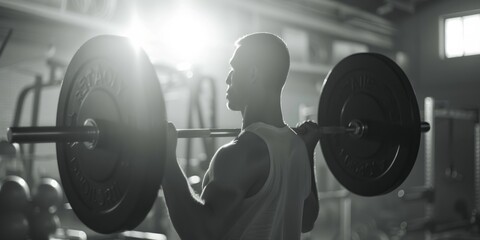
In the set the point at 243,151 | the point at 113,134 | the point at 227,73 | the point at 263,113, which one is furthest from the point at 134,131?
the point at 227,73

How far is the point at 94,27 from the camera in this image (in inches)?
163

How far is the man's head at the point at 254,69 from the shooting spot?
1.31m

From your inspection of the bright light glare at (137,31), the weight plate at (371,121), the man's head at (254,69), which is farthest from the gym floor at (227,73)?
the man's head at (254,69)

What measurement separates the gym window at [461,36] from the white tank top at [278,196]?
22.1ft

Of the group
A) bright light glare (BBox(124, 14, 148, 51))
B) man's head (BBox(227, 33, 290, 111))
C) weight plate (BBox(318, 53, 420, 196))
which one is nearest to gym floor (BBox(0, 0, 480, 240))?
bright light glare (BBox(124, 14, 148, 51))

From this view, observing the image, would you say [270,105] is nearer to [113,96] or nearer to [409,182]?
[113,96]

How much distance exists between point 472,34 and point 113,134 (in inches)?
283

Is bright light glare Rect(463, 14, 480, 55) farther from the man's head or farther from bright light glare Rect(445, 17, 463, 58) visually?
the man's head

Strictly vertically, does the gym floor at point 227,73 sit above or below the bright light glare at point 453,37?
below

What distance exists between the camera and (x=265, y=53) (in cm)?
132

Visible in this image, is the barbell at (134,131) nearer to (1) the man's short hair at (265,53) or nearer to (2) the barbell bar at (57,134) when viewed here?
(2) the barbell bar at (57,134)

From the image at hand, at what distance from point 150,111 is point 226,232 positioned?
369mm

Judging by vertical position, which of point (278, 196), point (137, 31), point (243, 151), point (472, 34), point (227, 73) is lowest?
point (278, 196)

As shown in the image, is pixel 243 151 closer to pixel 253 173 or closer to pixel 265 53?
pixel 253 173
